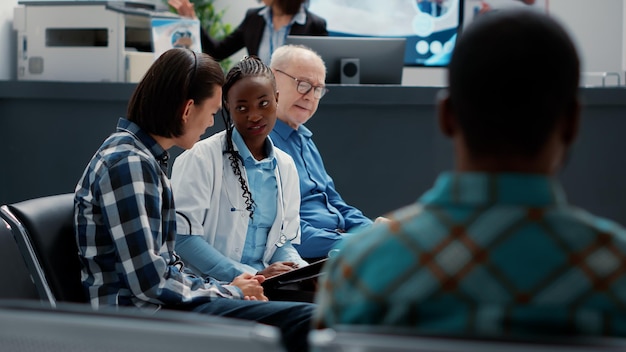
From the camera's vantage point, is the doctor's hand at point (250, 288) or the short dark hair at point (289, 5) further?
the short dark hair at point (289, 5)

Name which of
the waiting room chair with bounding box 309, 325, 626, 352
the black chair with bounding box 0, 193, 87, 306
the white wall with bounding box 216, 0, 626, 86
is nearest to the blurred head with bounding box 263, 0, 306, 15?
the white wall with bounding box 216, 0, 626, 86

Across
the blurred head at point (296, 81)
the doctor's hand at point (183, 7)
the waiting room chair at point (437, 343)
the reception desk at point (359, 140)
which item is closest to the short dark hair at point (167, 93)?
the blurred head at point (296, 81)

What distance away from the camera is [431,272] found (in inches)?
32.4

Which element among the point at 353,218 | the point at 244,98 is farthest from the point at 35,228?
the point at 353,218

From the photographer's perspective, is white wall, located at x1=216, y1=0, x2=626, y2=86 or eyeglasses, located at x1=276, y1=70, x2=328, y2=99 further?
white wall, located at x1=216, y1=0, x2=626, y2=86

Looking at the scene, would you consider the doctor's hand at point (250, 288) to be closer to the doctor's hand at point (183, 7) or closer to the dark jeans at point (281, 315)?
the dark jeans at point (281, 315)

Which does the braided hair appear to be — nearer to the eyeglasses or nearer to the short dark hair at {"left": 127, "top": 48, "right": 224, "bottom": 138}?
the short dark hair at {"left": 127, "top": 48, "right": 224, "bottom": 138}

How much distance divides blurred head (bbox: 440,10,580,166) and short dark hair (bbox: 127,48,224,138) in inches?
42.2

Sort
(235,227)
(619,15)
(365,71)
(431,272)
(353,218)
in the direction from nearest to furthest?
(431,272) < (235,227) < (353,218) < (365,71) < (619,15)

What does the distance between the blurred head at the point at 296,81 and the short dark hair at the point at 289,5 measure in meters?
1.58

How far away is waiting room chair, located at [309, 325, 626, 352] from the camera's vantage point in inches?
27.9

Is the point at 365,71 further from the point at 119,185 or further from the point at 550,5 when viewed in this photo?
the point at 550,5

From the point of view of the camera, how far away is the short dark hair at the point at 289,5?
4504mm

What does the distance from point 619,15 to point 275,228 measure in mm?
5449
